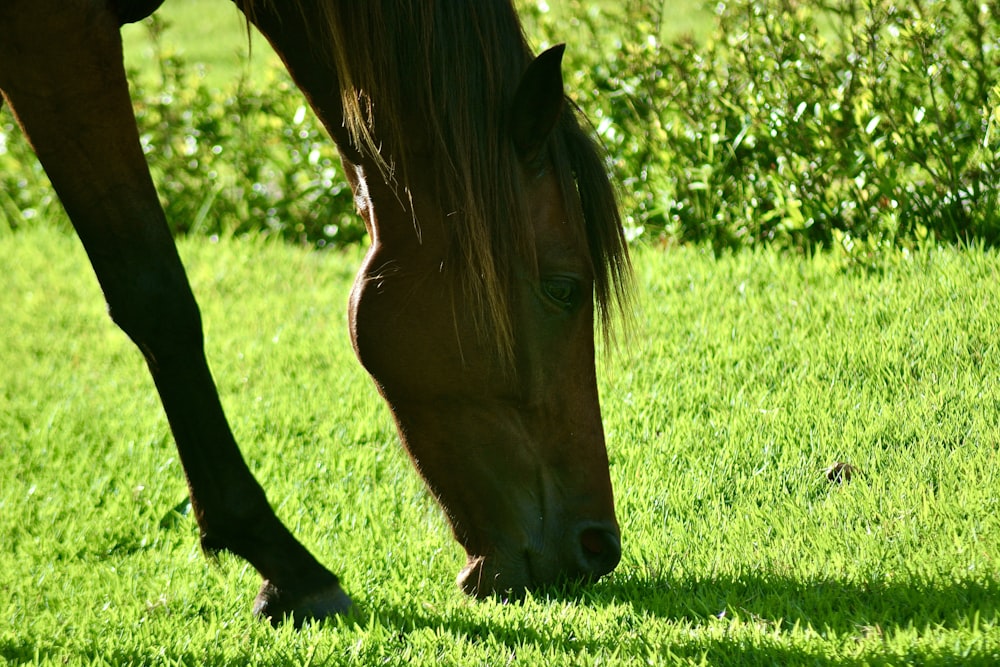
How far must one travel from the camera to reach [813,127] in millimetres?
5102

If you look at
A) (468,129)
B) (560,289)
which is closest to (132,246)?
(468,129)

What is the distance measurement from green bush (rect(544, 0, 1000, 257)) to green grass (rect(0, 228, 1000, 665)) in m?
0.30

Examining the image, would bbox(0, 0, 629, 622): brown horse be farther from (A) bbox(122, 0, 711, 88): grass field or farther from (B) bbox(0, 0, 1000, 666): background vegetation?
(A) bbox(122, 0, 711, 88): grass field

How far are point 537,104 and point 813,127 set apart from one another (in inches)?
110

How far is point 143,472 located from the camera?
4.53 metres

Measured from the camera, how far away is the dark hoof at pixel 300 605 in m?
3.06

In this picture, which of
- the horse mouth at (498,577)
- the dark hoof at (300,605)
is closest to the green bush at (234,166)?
the dark hoof at (300,605)

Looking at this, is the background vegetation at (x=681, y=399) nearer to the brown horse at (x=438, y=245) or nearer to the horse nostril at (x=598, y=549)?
the horse nostril at (x=598, y=549)

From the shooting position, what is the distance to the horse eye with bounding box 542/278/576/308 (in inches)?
111

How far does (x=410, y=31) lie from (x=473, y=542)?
4.44 ft

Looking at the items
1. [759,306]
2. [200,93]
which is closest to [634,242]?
[759,306]

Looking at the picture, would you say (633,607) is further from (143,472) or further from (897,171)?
(897,171)

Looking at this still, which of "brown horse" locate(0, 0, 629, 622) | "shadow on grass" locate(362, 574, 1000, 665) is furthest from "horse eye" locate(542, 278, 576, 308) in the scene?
"shadow on grass" locate(362, 574, 1000, 665)

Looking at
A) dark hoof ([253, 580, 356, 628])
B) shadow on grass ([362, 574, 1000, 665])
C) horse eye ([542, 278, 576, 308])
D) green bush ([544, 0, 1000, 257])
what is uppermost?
green bush ([544, 0, 1000, 257])
